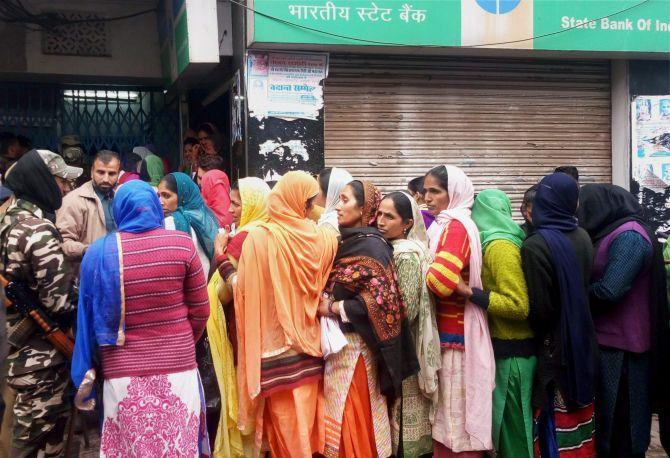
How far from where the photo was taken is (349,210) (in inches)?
144

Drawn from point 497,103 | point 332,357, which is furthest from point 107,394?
point 497,103

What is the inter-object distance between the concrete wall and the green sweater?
4962mm

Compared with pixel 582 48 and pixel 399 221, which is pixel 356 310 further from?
pixel 582 48

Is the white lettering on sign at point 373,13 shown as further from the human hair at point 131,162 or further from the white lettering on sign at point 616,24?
the human hair at point 131,162

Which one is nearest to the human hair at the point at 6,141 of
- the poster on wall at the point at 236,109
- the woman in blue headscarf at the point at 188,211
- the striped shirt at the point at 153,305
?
the poster on wall at the point at 236,109

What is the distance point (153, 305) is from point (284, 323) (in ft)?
2.04

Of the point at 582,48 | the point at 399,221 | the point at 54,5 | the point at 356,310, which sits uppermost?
the point at 54,5

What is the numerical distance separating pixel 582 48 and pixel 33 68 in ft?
17.2

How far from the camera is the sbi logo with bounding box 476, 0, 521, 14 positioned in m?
5.72

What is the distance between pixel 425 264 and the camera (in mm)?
3652

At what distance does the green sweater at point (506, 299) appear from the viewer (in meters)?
3.52

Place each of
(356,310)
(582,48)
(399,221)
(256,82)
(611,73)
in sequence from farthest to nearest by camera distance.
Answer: (611,73)
(582,48)
(256,82)
(399,221)
(356,310)

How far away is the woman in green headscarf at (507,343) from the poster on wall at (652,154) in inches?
132

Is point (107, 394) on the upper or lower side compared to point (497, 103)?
lower
